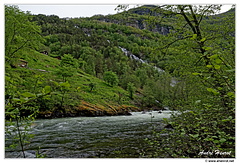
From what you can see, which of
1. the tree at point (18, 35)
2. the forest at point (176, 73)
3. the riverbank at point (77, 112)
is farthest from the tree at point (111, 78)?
the tree at point (18, 35)

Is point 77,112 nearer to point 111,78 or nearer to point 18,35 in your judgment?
point 18,35

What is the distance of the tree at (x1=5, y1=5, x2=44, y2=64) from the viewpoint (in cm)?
934

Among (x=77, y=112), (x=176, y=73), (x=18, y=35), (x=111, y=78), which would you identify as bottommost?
(x=77, y=112)

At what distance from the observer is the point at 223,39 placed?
5.05m

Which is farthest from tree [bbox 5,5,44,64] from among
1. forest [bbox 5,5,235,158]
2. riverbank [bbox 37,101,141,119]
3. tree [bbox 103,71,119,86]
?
tree [bbox 103,71,119,86]

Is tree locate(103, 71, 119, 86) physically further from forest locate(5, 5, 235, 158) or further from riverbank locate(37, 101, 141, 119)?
forest locate(5, 5, 235, 158)

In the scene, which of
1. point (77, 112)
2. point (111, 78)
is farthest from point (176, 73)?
point (111, 78)

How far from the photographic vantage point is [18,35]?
33.8 feet

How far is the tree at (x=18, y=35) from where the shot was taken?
9.34 m

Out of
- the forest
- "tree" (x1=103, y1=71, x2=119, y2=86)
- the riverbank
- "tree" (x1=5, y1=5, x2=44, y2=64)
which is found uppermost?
"tree" (x1=5, y1=5, x2=44, y2=64)

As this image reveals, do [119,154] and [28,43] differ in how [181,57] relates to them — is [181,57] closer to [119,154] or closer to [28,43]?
[119,154]

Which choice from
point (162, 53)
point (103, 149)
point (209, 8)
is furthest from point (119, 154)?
point (209, 8)

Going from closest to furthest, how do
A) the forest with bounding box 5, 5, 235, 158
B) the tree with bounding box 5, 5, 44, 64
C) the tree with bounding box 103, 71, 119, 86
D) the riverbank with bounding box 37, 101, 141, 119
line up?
1. the forest with bounding box 5, 5, 235, 158
2. the tree with bounding box 5, 5, 44, 64
3. the riverbank with bounding box 37, 101, 141, 119
4. the tree with bounding box 103, 71, 119, 86
